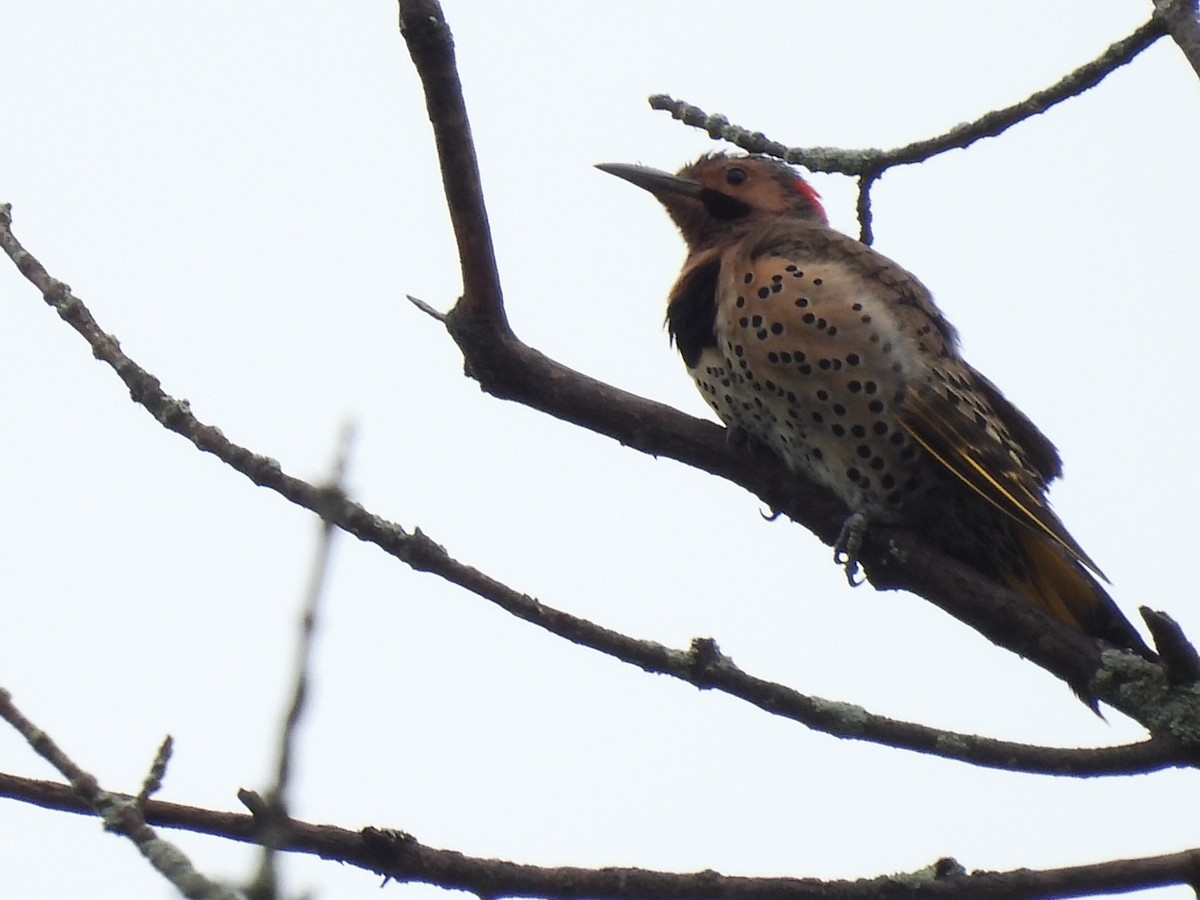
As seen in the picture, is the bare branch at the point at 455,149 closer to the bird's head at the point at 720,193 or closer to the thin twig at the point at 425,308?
the thin twig at the point at 425,308

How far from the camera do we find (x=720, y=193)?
6.09m

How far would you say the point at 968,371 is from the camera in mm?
5047

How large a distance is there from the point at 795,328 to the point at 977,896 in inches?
83.3

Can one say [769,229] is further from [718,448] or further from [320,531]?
[320,531]

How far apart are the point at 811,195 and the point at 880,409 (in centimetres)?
194

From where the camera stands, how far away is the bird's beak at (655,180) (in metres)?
6.08

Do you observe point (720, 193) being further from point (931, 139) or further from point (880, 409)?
point (931, 139)

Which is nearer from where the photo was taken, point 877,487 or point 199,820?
point 199,820

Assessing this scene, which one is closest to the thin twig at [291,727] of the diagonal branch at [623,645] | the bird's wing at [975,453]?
the diagonal branch at [623,645]

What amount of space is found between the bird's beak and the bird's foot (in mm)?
2157

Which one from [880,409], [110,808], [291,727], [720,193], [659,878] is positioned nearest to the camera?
[291,727]

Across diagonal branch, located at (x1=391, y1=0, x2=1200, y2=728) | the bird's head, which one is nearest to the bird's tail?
diagonal branch, located at (x1=391, y1=0, x2=1200, y2=728)

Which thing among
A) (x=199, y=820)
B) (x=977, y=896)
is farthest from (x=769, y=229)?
(x=199, y=820)

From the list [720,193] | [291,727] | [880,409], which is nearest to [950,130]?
[880,409]
